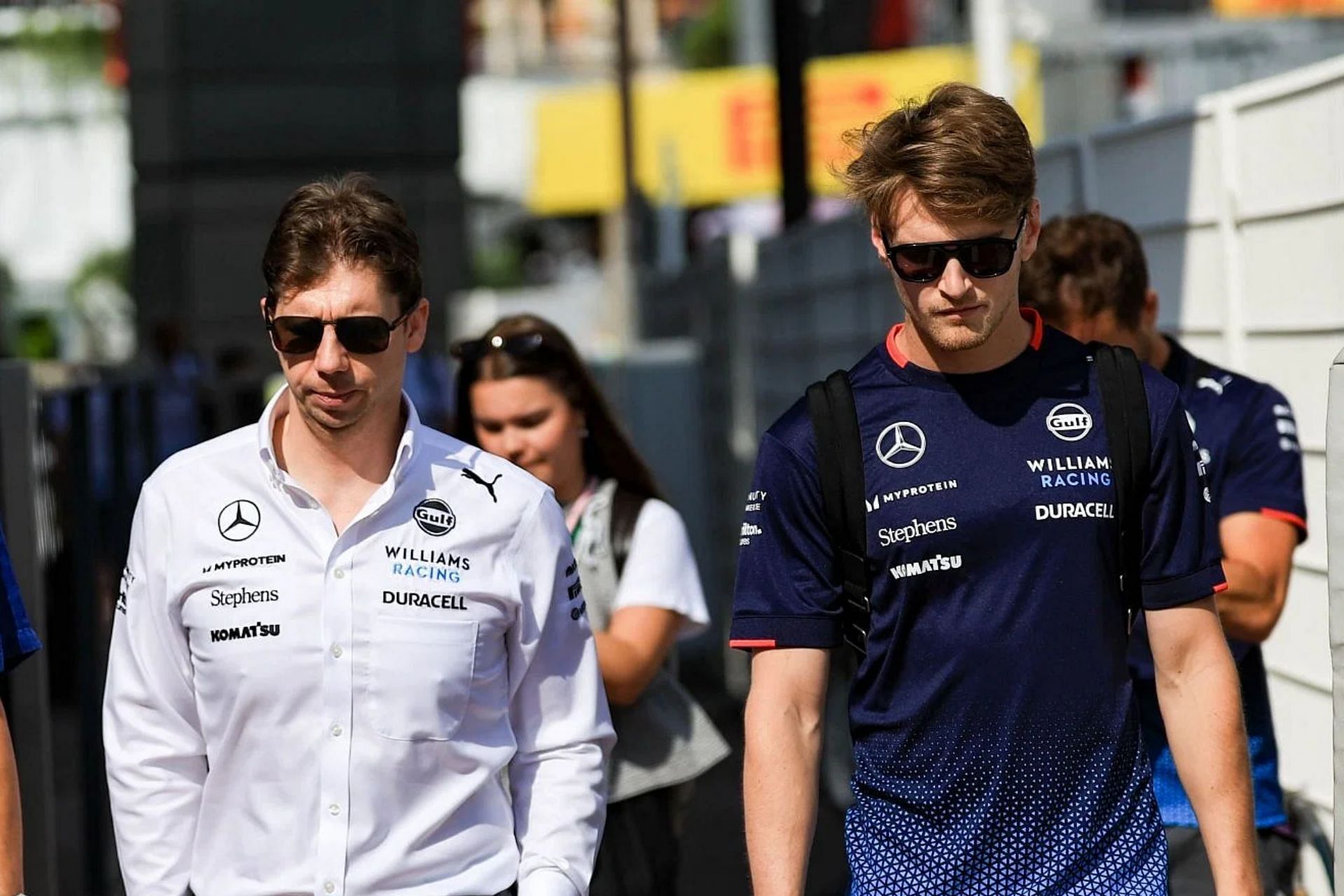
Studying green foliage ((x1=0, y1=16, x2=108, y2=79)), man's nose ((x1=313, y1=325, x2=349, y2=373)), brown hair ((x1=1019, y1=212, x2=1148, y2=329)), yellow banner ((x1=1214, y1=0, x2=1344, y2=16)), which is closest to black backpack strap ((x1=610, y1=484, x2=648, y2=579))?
brown hair ((x1=1019, y1=212, x2=1148, y2=329))

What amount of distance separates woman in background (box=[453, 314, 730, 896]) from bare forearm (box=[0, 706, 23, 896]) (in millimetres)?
1455

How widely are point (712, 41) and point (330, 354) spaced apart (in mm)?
62326

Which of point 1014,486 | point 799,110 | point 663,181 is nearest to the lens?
point 1014,486

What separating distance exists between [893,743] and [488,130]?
4445 cm

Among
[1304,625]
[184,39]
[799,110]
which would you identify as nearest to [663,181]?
[184,39]

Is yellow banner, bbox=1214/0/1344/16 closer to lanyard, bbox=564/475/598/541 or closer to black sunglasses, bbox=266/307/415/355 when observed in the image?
lanyard, bbox=564/475/598/541

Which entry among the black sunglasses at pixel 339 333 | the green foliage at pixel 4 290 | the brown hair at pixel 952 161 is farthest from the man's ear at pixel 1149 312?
the green foliage at pixel 4 290

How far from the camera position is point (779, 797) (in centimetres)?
334

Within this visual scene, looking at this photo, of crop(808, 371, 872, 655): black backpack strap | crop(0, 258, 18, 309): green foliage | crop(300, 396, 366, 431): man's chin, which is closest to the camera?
crop(808, 371, 872, 655): black backpack strap

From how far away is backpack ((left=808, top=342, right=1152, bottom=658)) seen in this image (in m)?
3.25

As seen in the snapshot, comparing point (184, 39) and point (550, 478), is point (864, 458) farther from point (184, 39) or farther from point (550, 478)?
point (184, 39)

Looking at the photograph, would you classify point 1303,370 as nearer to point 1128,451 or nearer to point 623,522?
point 623,522

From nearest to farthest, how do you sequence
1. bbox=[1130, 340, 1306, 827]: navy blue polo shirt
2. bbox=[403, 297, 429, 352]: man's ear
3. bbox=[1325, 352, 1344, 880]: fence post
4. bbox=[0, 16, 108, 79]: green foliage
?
bbox=[1325, 352, 1344, 880]: fence post, bbox=[403, 297, 429, 352]: man's ear, bbox=[1130, 340, 1306, 827]: navy blue polo shirt, bbox=[0, 16, 108, 79]: green foliage

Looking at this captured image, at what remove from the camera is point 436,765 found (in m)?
3.37
